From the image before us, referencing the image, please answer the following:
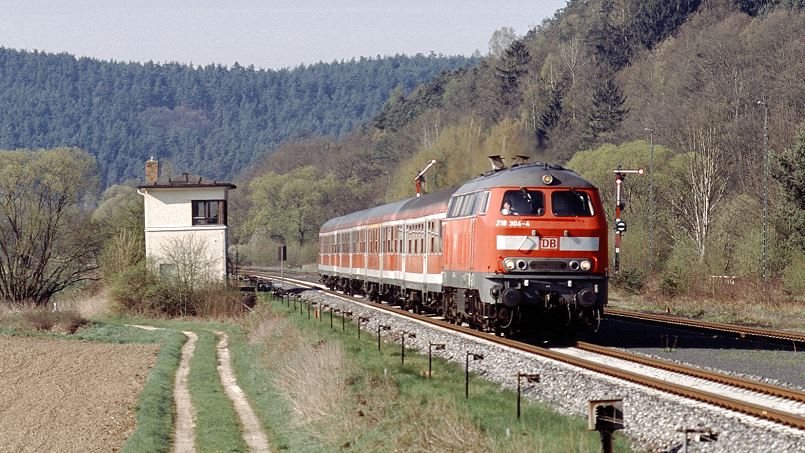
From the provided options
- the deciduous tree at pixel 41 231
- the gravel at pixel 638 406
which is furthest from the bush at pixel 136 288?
the gravel at pixel 638 406

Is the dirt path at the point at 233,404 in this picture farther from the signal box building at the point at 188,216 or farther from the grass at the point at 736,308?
the signal box building at the point at 188,216

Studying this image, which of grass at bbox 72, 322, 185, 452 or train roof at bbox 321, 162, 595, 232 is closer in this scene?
grass at bbox 72, 322, 185, 452

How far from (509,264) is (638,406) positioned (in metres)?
8.46

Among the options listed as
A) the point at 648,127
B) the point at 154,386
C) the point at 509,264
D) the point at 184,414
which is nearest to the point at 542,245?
the point at 509,264

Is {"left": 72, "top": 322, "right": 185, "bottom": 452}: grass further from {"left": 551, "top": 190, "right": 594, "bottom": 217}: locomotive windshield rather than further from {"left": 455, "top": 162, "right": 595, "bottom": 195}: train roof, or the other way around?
{"left": 551, "top": 190, "right": 594, "bottom": 217}: locomotive windshield

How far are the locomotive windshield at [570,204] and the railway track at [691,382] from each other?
2.75 meters

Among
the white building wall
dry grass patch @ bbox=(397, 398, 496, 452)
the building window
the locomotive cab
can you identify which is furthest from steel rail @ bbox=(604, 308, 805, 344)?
the building window

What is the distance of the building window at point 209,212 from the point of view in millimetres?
61006

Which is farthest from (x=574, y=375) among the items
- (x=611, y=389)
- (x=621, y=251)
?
(x=621, y=251)

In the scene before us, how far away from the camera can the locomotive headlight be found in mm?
22891

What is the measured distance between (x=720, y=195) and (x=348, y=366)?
4406 centimetres

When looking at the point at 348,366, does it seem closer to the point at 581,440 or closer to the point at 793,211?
the point at 581,440

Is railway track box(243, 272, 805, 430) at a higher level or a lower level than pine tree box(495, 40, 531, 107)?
lower

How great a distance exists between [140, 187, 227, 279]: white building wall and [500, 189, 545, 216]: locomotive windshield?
3736 centimetres
